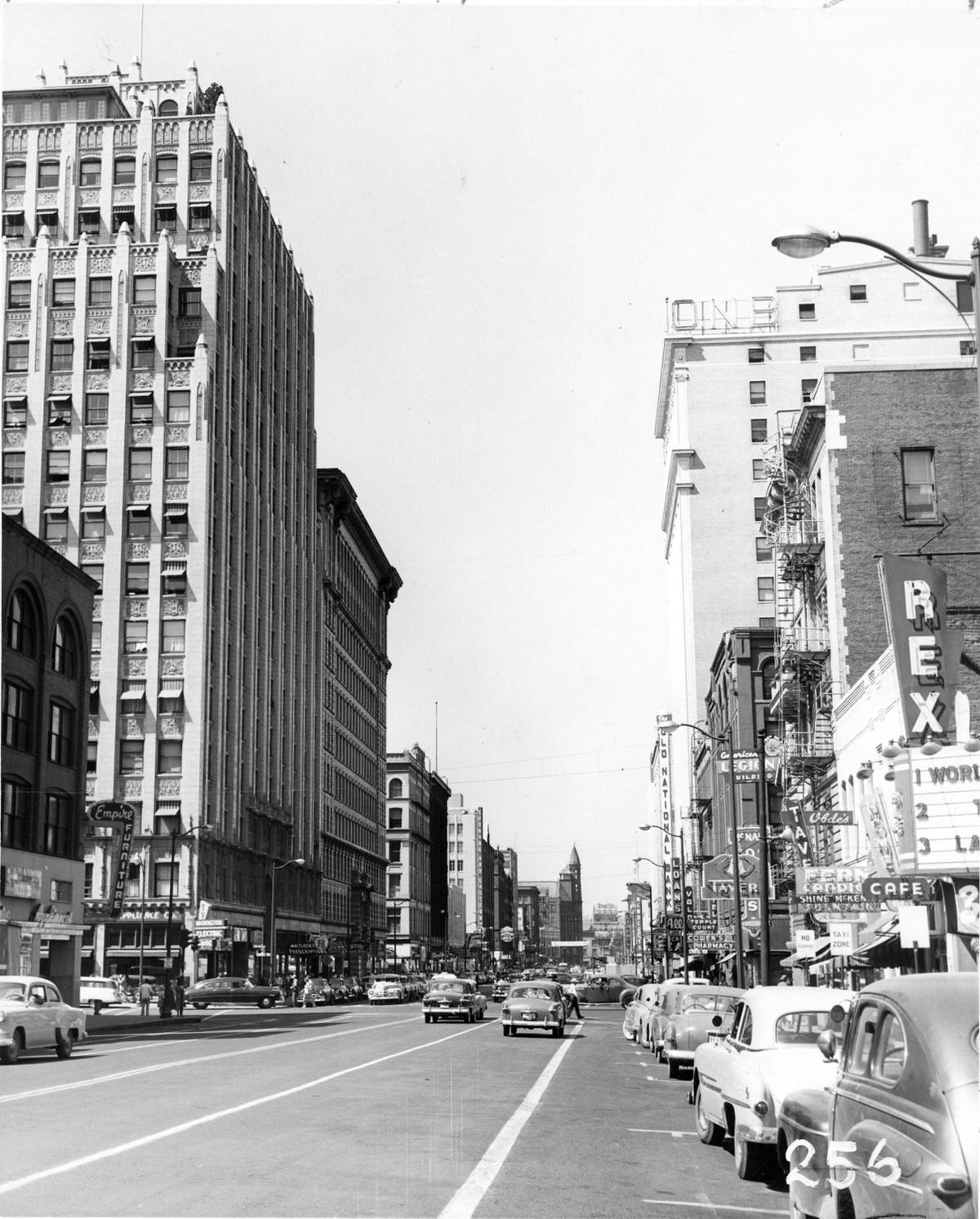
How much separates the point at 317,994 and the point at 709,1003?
54744 mm

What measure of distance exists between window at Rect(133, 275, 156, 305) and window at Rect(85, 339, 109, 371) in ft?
9.72

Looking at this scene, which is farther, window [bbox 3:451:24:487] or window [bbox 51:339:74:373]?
window [bbox 51:339:74:373]

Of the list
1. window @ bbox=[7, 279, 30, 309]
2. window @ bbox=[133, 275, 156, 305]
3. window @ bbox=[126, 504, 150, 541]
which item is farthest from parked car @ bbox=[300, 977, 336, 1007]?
window @ bbox=[7, 279, 30, 309]

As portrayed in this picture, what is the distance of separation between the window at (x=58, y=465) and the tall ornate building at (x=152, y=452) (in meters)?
0.13

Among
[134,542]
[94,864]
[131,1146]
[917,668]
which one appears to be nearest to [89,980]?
[94,864]

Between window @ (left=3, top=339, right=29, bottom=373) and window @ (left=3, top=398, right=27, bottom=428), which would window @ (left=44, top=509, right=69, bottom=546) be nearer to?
window @ (left=3, top=398, right=27, bottom=428)

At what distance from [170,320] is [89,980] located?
37.0 m

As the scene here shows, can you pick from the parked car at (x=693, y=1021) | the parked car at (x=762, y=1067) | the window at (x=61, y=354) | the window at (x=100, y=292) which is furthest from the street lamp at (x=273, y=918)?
the parked car at (x=762, y=1067)

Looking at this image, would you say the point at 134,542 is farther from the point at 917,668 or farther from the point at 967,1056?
the point at 967,1056

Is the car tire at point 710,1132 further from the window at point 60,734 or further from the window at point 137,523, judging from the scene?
the window at point 137,523

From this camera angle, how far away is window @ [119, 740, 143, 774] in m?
79.3

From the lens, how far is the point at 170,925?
68625 mm

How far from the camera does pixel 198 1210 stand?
11.0m

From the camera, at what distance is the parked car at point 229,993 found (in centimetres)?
7131
